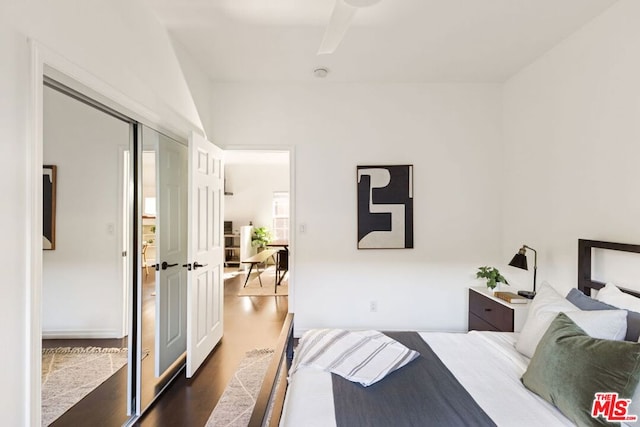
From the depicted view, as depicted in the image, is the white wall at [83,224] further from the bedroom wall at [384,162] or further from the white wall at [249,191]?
the white wall at [249,191]

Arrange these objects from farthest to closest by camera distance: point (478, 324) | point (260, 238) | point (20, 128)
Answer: point (260, 238) < point (478, 324) < point (20, 128)

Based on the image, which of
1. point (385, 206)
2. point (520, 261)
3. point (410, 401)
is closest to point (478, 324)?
point (520, 261)

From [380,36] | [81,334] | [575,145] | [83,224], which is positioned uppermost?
[380,36]

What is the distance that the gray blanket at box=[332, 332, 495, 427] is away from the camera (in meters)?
1.14

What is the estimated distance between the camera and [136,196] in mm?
2102

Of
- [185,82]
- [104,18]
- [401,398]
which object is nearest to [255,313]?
[185,82]

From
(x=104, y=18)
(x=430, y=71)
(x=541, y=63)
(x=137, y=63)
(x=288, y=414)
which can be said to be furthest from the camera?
(x=430, y=71)

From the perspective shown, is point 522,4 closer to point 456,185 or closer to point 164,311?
point 456,185

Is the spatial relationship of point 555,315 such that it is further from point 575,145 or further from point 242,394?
point 242,394

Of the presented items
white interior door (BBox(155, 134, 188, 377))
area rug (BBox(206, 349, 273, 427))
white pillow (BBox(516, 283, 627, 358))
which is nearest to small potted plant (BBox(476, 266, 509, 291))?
white pillow (BBox(516, 283, 627, 358))

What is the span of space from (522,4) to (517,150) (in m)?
1.39

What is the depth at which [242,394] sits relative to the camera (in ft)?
7.56

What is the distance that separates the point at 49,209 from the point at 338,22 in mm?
1792

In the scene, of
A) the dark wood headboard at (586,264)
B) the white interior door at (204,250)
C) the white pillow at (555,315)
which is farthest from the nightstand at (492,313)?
the white interior door at (204,250)
